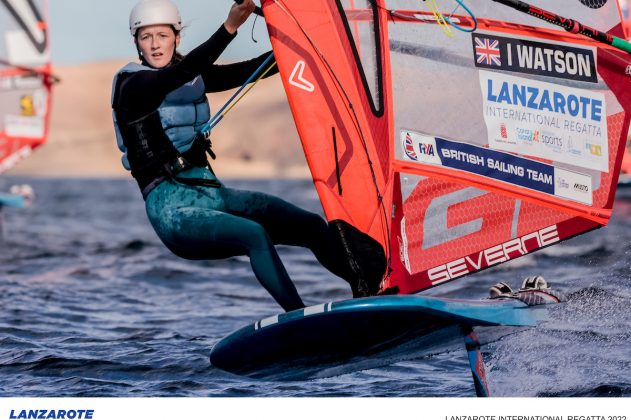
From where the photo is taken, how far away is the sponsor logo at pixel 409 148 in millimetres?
5305

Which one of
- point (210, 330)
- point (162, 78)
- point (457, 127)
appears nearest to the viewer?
point (162, 78)

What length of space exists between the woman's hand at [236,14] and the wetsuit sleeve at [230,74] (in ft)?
2.21

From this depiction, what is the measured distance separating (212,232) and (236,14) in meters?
1.03

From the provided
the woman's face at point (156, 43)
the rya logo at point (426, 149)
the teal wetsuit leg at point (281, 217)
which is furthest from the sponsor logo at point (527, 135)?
the woman's face at point (156, 43)

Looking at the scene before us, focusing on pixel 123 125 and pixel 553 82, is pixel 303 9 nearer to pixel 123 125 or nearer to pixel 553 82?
pixel 123 125

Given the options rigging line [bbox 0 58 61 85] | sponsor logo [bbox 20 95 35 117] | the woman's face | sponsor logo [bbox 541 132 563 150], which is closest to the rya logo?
sponsor logo [bbox 541 132 563 150]

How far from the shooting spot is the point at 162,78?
491cm

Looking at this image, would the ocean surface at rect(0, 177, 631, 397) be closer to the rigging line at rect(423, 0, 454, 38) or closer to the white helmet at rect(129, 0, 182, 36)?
the rigging line at rect(423, 0, 454, 38)

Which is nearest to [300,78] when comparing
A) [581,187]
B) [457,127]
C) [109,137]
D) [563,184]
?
[457,127]

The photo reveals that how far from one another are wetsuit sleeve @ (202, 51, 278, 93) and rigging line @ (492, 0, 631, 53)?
1.29 metres

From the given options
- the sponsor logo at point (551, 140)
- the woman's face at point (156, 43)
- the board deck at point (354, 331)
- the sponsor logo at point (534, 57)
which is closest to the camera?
the board deck at point (354, 331)

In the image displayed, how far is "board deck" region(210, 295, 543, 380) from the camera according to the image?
4.64 meters

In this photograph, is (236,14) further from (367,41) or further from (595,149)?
(595,149)

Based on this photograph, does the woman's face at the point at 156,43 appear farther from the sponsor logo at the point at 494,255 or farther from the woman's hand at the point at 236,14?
the sponsor logo at the point at 494,255
